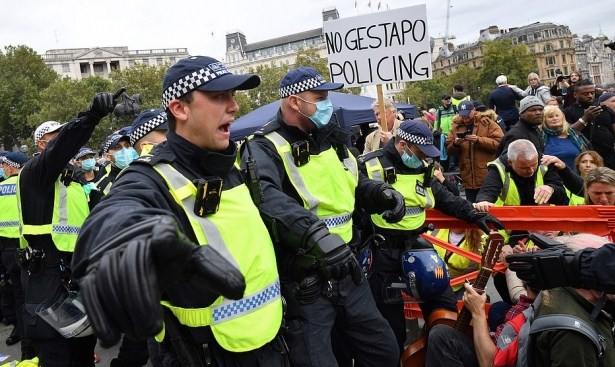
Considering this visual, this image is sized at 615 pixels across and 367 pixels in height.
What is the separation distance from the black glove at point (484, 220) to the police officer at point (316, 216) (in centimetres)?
74

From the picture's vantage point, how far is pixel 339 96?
1280 cm

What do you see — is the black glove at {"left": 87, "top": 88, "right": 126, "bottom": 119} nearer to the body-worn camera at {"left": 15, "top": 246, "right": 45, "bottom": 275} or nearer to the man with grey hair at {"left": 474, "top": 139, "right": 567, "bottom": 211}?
the body-worn camera at {"left": 15, "top": 246, "right": 45, "bottom": 275}

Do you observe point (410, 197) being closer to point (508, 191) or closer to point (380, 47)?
point (508, 191)

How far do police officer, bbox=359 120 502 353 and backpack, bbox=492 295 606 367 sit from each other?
1205 mm

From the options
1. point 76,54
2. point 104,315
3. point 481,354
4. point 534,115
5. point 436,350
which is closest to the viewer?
point 104,315

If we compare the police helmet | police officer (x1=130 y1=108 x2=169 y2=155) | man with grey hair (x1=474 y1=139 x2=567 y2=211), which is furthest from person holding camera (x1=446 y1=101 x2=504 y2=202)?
police officer (x1=130 y1=108 x2=169 y2=155)

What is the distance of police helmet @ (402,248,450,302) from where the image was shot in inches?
145

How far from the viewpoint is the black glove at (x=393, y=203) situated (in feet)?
10.7

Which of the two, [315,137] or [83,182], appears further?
[83,182]

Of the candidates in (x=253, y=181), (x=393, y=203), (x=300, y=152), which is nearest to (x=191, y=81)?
(x=253, y=181)

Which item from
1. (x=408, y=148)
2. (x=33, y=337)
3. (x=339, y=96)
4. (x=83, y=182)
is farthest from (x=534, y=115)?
(x=339, y=96)

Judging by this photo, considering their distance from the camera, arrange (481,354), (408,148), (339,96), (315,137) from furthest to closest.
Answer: (339,96)
(408,148)
(315,137)
(481,354)

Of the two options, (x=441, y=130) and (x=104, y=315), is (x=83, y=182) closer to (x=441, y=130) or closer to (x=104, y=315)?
(x=104, y=315)

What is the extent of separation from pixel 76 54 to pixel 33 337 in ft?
350
